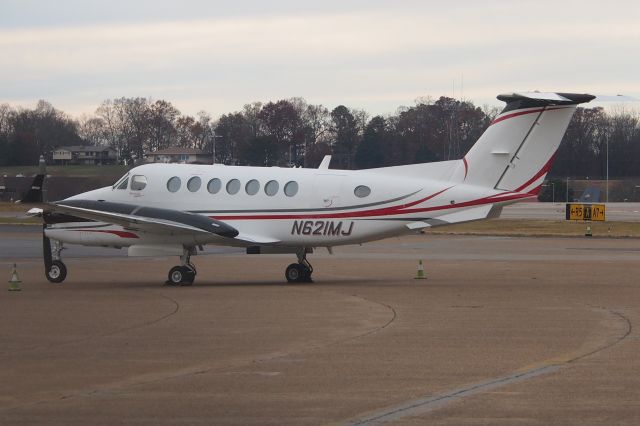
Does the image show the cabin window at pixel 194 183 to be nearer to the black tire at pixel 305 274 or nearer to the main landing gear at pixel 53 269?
the black tire at pixel 305 274

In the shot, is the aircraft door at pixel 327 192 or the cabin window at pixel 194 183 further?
the cabin window at pixel 194 183

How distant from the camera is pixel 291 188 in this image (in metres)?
26.1

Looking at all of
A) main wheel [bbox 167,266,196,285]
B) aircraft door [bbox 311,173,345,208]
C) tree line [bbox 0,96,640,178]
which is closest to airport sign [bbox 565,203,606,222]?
tree line [bbox 0,96,640,178]

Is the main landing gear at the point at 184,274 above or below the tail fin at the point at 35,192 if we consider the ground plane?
below

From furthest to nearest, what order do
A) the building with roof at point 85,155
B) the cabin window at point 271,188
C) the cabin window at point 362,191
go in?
the building with roof at point 85,155 < the cabin window at point 271,188 < the cabin window at point 362,191

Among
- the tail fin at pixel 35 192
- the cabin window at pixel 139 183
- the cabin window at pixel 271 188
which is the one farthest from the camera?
the cabin window at pixel 139 183

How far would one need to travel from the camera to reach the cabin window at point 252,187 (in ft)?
86.0

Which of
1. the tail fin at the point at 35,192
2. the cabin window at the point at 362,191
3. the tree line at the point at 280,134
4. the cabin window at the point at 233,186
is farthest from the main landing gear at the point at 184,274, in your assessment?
the tree line at the point at 280,134

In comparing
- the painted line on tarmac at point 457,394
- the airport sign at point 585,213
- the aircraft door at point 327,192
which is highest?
the aircraft door at point 327,192

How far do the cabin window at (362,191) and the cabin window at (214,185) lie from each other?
3386mm

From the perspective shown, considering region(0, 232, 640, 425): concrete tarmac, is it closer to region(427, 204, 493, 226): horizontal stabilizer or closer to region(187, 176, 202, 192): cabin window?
region(427, 204, 493, 226): horizontal stabilizer

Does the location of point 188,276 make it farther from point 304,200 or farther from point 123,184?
point 304,200

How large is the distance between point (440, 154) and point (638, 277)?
54507mm

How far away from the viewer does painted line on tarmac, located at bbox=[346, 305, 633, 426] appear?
10.3m
